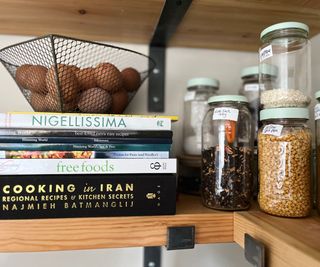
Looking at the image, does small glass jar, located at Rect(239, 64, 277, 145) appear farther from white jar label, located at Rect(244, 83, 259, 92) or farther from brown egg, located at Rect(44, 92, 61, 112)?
brown egg, located at Rect(44, 92, 61, 112)

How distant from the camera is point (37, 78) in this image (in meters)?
0.59

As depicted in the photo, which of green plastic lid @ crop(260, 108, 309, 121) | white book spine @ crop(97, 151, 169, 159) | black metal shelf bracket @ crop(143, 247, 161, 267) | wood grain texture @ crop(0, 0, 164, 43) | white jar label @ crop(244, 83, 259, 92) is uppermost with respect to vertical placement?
wood grain texture @ crop(0, 0, 164, 43)

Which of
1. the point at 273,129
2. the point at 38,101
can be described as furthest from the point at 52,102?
the point at 273,129

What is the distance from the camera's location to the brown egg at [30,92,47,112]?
0.60 metres

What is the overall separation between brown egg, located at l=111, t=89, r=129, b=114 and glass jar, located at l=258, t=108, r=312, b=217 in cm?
29

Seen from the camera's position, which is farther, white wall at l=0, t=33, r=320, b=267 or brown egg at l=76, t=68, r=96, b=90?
white wall at l=0, t=33, r=320, b=267

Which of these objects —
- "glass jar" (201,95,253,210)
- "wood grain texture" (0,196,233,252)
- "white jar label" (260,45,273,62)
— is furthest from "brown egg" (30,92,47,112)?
"white jar label" (260,45,273,62)

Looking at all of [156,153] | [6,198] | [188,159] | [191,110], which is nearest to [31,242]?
[6,198]

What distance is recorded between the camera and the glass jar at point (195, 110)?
0.76 metres

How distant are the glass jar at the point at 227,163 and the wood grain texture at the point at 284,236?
0.12 feet

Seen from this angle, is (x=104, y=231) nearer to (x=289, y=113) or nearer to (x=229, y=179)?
(x=229, y=179)

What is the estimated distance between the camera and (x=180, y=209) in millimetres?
562

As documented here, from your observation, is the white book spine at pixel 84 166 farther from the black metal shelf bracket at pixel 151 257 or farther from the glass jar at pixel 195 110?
the black metal shelf bracket at pixel 151 257

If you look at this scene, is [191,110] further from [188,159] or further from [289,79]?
[289,79]
